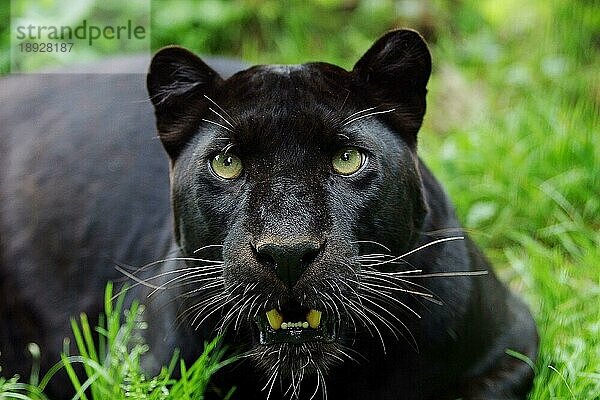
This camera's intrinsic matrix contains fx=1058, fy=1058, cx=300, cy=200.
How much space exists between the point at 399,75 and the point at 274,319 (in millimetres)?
693

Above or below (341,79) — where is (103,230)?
below

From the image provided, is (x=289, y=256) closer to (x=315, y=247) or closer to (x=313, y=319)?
(x=315, y=247)

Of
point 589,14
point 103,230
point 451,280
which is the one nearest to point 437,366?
point 451,280

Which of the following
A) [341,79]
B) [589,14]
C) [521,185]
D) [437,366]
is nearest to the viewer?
[341,79]

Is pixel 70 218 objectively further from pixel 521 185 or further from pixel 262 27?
pixel 262 27

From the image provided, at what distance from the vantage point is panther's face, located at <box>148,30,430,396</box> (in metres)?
2.37

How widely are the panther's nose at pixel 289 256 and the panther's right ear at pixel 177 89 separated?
552 mm

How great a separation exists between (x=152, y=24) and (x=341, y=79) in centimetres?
338

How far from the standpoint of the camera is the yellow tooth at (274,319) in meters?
2.51

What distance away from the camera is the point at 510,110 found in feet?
15.8

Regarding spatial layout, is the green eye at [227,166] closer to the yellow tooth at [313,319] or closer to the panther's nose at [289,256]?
the panther's nose at [289,256]

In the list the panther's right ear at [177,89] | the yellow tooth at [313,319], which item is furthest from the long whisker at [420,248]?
the panther's right ear at [177,89]

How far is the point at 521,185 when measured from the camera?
4223 mm

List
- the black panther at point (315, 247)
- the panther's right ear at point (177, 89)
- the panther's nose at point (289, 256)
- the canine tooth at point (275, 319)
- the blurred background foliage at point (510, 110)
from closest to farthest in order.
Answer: the panther's nose at point (289, 256) < the black panther at point (315, 247) < the canine tooth at point (275, 319) < the panther's right ear at point (177, 89) < the blurred background foliage at point (510, 110)
